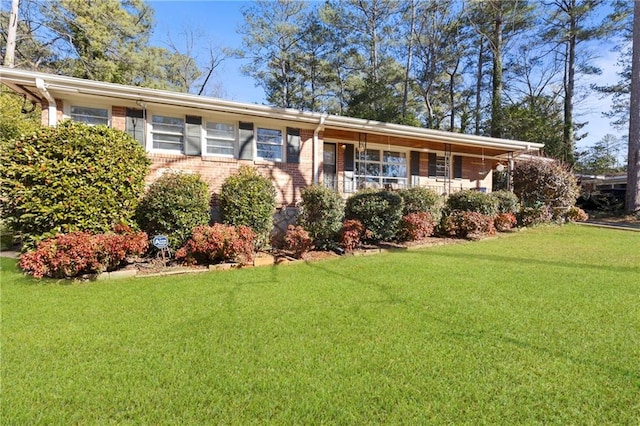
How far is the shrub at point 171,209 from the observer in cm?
634

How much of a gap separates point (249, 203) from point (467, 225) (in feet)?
19.7

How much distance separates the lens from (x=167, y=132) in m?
8.91

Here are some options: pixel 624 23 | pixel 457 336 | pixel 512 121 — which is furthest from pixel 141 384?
pixel 624 23

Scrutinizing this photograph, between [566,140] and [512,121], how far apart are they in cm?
366

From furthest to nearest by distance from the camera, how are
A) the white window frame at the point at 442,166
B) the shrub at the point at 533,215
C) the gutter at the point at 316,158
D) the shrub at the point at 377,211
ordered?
1. the white window frame at the point at 442,166
2. the shrub at the point at 533,215
3. the gutter at the point at 316,158
4. the shrub at the point at 377,211

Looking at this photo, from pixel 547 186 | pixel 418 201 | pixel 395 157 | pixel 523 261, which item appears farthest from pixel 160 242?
pixel 547 186

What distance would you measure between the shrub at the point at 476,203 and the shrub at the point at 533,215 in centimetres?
192

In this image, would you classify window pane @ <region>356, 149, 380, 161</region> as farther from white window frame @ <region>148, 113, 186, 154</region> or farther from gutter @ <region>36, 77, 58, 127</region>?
gutter @ <region>36, 77, 58, 127</region>

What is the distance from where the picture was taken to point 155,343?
3.04 m

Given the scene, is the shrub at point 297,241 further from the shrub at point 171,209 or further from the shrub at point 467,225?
the shrub at point 467,225

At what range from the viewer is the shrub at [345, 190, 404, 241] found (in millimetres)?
8047

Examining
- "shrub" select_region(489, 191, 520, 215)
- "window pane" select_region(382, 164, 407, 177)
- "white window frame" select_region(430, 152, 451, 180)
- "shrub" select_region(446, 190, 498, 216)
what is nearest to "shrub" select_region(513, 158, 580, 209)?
"shrub" select_region(489, 191, 520, 215)

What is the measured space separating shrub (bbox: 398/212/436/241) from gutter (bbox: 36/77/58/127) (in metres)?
8.64

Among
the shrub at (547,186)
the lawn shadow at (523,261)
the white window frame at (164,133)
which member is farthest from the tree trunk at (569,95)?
the white window frame at (164,133)
